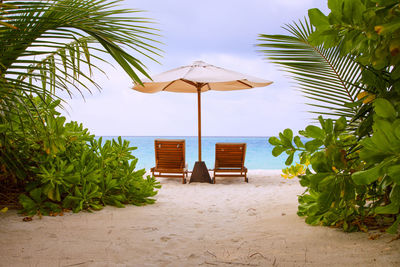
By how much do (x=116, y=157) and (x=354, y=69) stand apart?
8.89 feet

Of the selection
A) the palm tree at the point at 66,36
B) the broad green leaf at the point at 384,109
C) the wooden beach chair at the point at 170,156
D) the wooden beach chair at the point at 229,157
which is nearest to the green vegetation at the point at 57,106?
the palm tree at the point at 66,36

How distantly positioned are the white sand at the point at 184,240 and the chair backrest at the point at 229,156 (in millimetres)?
2752

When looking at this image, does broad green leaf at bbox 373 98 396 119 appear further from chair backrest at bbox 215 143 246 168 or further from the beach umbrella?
chair backrest at bbox 215 143 246 168

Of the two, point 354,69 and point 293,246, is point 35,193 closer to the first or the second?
point 293,246

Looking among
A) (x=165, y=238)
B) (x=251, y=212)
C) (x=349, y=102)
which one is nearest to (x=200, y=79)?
(x=251, y=212)

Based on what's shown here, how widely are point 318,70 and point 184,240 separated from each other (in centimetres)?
159

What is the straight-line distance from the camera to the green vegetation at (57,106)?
1.80 meters

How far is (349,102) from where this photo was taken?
1.79 metres

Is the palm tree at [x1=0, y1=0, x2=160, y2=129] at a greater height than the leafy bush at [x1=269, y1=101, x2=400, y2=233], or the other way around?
the palm tree at [x1=0, y1=0, x2=160, y2=129]

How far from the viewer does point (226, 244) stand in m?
2.35

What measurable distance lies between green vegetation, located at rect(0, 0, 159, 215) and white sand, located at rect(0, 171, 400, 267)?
292 mm

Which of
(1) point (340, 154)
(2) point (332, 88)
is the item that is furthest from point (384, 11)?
(2) point (332, 88)

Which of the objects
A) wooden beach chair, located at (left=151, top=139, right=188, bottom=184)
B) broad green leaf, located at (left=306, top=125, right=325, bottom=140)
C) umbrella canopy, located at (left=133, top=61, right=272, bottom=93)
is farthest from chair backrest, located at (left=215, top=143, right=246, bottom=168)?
broad green leaf, located at (left=306, top=125, right=325, bottom=140)

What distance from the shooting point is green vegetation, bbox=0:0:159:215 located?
5.91 ft
